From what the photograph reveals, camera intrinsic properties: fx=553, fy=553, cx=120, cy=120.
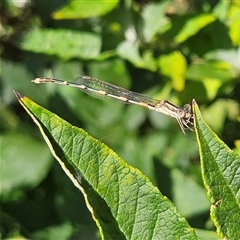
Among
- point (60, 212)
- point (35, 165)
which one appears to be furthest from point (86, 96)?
point (60, 212)

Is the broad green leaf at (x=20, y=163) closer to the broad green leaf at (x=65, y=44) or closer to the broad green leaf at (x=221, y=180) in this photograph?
the broad green leaf at (x=65, y=44)

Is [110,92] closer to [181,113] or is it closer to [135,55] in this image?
[135,55]

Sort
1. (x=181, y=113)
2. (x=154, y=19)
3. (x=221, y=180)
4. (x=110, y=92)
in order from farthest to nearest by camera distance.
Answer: (x=110, y=92), (x=154, y=19), (x=181, y=113), (x=221, y=180)

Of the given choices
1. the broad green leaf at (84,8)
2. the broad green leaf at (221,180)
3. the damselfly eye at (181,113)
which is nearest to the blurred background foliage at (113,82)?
the broad green leaf at (84,8)

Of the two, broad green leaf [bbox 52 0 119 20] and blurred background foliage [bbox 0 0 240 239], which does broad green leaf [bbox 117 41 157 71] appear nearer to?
blurred background foliage [bbox 0 0 240 239]

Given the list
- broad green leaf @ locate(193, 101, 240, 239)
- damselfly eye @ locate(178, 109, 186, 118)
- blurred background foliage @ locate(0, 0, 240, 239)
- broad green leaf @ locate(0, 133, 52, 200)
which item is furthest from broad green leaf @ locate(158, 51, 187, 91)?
broad green leaf @ locate(193, 101, 240, 239)

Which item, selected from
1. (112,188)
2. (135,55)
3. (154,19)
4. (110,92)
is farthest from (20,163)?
(112,188)
